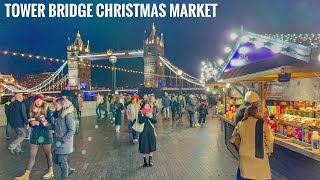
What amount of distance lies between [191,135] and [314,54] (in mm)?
8520

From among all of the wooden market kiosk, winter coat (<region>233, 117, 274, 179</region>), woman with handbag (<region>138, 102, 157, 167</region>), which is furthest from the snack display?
woman with handbag (<region>138, 102, 157, 167</region>)

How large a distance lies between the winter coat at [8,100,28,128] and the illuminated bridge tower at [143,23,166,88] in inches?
2992

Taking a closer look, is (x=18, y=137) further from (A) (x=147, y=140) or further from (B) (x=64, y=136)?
(B) (x=64, y=136)

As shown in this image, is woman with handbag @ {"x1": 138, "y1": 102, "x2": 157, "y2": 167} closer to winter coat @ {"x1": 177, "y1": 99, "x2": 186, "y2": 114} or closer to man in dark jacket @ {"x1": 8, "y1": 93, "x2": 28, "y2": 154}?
man in dark jacket @ {"x1": 8, "y1": 93, "x2": 28, "y2": 154}

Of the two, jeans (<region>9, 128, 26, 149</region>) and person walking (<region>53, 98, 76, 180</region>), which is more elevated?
person walking (<region>53, 98, 76, 180</region>)

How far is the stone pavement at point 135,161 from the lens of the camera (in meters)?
7.11

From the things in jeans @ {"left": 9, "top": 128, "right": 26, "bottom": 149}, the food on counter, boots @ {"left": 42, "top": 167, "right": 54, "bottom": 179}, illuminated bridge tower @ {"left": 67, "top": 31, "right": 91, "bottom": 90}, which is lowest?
boots @ {"left": 42, "top": 167, "right": 54, "bottom": 179}

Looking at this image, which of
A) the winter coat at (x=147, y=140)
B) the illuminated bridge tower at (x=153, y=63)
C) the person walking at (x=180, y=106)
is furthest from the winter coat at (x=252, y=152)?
the illuminated bridge tower at (x=153, y=63)

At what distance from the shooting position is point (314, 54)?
5.70 m

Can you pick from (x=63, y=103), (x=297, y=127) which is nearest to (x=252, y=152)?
(x=297, y=127)

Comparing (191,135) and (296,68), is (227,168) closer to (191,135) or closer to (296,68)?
(296,68)

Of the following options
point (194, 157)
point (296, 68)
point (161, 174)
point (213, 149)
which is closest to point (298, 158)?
point (296, 68)

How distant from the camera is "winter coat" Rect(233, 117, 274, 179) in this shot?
421 centimetres

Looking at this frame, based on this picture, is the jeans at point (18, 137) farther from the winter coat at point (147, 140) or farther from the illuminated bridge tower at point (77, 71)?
the illuminated bridge tower at point (77, 71)
